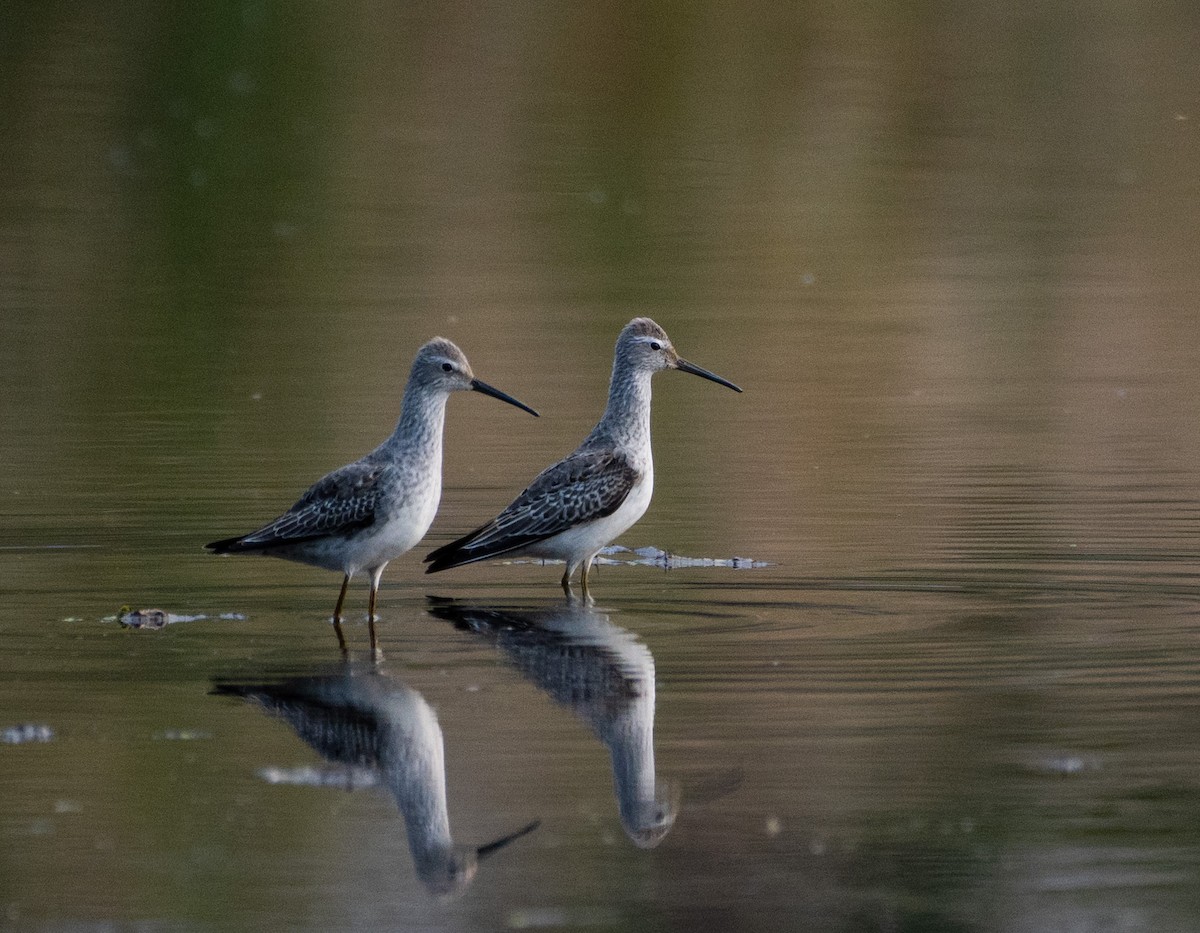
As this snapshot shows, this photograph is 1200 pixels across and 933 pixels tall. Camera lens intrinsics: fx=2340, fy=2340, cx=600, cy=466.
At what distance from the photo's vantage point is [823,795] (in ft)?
23.0

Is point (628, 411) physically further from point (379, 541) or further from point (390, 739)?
point (390, 739)

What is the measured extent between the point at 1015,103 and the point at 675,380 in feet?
67.4

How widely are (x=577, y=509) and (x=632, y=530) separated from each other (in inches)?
72.8

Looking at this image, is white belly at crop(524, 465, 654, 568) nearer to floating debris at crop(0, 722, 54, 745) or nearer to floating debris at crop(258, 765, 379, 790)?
floating debris at crop(0, 722, 54, 745)

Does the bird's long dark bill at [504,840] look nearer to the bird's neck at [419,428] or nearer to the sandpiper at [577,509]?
the bird's neck at [419,428]

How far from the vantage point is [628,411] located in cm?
1190

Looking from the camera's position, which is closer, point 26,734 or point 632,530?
point 26,734

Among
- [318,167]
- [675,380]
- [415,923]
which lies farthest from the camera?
[318,167]

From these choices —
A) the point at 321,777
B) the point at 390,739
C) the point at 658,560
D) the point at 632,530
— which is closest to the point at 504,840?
the point at 321,777

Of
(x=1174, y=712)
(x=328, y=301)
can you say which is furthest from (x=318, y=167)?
(x=1174, y=712)

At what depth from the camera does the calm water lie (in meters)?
6.47

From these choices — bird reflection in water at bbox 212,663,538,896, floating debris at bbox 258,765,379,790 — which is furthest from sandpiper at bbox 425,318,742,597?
floating debris at bbox 258,765,379,790

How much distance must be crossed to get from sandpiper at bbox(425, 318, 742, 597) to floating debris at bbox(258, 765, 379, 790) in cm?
342

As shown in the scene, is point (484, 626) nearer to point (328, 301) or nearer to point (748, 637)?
point (748, 637)
